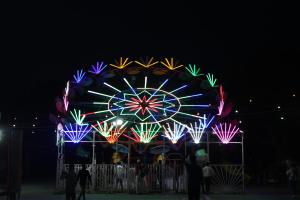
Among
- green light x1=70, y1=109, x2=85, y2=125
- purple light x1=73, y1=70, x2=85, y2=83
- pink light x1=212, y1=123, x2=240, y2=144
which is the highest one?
purple light x1=73, y1=70, x2=85, y2=83

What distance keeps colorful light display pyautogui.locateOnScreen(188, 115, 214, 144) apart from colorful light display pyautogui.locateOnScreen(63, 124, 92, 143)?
5591 millimetres

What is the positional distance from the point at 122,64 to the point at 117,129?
3690mm

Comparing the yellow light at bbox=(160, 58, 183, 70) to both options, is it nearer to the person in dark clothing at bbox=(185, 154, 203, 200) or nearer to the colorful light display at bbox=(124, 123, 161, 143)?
the colorful light display at bbox=(124, 123, 161, 143)

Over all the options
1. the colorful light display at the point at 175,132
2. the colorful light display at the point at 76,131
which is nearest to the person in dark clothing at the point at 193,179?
the colorful light display at the point at 175,132

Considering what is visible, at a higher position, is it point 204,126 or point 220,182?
point 204,126

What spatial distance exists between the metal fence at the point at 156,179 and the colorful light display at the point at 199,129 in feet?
5.60

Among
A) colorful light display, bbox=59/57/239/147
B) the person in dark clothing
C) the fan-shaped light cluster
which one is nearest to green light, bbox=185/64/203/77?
colorful light display, bbox=59/57/239/147

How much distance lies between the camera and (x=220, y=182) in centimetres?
2712

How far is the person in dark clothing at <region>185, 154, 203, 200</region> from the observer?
540 inches

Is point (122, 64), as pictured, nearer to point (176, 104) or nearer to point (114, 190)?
point (176, 104)

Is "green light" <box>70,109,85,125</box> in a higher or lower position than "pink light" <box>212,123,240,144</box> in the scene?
higher
